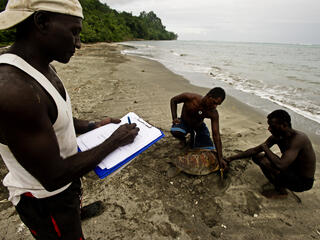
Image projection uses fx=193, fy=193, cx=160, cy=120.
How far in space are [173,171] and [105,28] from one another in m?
40.2

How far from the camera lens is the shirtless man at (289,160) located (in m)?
2.15

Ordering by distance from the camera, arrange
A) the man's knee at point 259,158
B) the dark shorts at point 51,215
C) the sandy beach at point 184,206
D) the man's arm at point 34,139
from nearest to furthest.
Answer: the man's arm at point 34,139
the dark shorts at point 51,215
the sandy beach at point 184,206
the man's knee at point 259,158

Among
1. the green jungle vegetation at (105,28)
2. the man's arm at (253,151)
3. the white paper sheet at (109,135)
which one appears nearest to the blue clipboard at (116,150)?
the white paper sheet at (109,135)

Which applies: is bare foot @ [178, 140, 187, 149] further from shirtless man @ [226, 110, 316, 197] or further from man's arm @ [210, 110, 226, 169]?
shirtless man @ [226, 110, 316, 197]

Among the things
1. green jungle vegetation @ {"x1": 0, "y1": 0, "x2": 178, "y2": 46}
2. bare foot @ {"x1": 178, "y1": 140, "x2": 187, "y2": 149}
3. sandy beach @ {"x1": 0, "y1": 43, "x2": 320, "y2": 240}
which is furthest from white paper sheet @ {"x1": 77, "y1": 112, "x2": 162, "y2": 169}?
green jungle vegetation @ {"x1": 0, "y1": 0, "x2": 178, "y2": 46}

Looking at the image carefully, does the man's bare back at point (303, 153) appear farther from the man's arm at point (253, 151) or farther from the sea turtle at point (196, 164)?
the sea turtle at point (196, 164)

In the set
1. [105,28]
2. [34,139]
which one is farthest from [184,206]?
[105,28]

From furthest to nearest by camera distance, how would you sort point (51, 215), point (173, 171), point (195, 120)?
point (195, 120)
point (173, 171)
point (51, 215)

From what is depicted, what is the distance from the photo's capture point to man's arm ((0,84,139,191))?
64 centimetres

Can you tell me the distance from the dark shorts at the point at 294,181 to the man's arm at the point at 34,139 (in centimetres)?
231

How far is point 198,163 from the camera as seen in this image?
2.57 meters

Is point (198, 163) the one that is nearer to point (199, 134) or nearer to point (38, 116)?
point (199, 134)

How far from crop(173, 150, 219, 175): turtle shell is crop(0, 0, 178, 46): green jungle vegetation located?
12.3 metres

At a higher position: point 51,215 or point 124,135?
point 124,135
